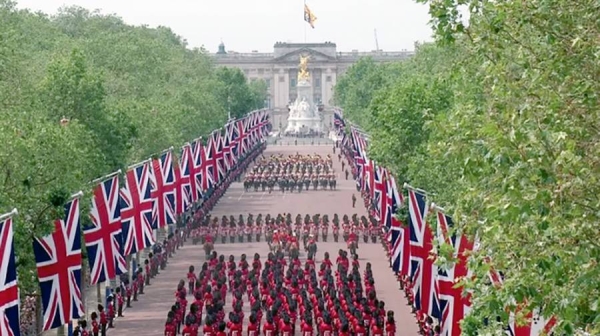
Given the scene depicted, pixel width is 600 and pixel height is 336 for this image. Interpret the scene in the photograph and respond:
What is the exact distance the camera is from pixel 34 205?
30.5m

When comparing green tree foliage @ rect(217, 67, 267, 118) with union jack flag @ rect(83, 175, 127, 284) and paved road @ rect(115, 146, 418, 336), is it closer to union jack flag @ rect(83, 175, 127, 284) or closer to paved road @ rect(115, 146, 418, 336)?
paved road @ rect(115, 146, 418, 336)

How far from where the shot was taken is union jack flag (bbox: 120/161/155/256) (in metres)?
42.2

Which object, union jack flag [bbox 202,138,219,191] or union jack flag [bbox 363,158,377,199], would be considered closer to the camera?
union jack flag [bbox 363,158,377,199]

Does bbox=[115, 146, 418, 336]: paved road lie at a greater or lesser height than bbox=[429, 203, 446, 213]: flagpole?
lesser

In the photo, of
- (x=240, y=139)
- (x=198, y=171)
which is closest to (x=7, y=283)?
(x=198, y=171)

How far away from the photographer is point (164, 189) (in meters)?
51.8

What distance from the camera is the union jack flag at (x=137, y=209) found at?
42.2 meters

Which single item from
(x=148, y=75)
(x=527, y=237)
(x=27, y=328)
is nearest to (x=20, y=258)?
(x=27, y=328)

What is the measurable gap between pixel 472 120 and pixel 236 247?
4266 centimetres

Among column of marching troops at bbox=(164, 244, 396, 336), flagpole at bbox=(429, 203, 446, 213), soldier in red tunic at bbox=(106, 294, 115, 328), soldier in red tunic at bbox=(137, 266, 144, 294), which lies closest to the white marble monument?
column of marching troops at bbox=(164, 244, 396, 336)

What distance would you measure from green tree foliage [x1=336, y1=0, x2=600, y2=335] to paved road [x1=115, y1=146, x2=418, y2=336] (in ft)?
67.2

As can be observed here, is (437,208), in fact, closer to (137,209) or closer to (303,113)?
(137,209)

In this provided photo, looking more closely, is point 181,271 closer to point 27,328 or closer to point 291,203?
point 27,328

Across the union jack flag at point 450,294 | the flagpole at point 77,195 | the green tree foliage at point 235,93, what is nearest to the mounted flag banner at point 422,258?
the union jack flag at point 450,294
